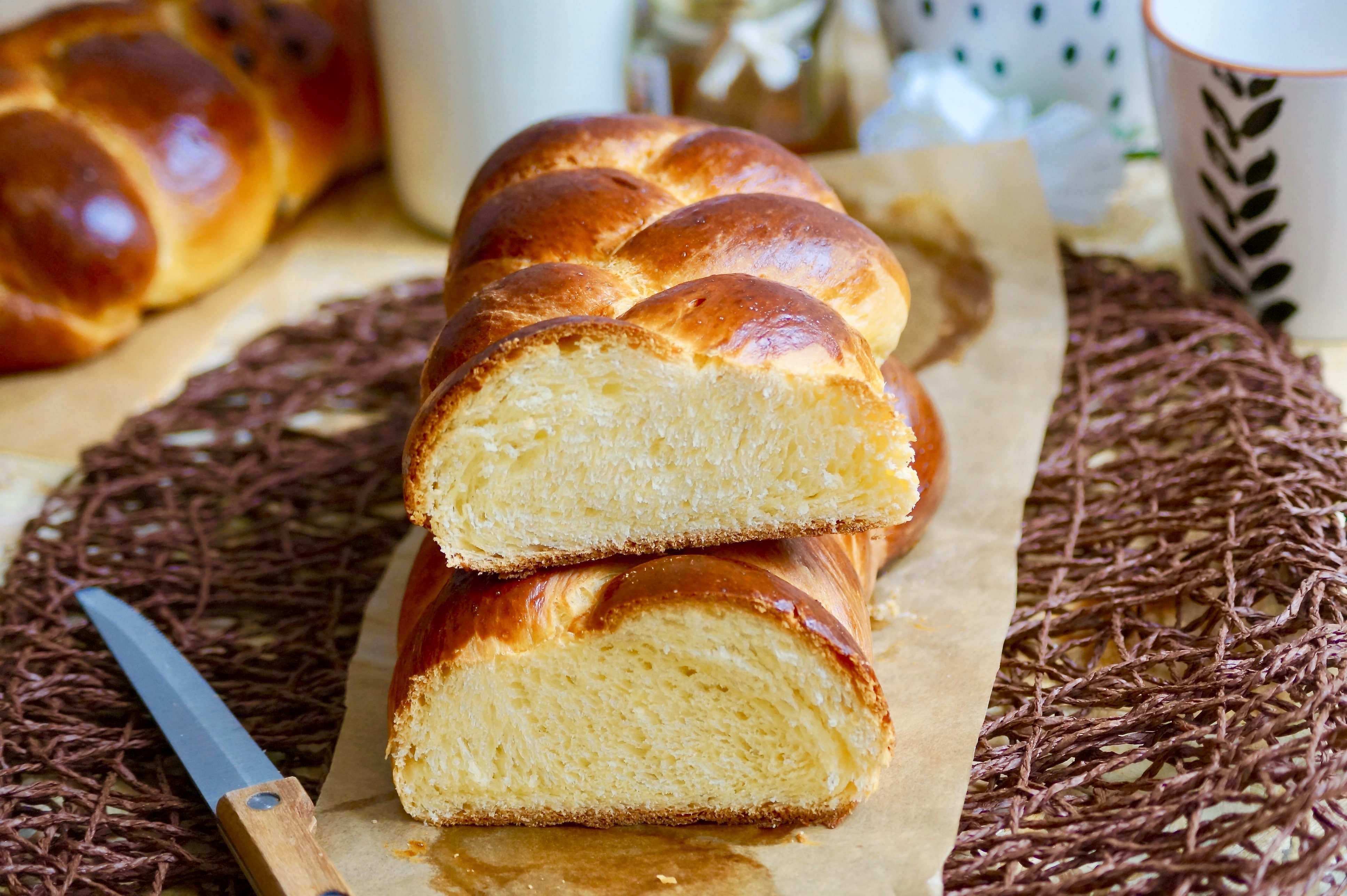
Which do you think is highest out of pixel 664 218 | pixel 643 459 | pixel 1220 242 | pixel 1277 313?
pixel 664 218

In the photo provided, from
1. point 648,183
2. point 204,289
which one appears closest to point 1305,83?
point 648,183

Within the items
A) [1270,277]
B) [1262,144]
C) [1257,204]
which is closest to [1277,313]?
[1270,277]

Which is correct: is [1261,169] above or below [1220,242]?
above

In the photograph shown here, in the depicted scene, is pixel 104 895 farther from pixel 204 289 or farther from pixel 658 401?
pixel 204 289

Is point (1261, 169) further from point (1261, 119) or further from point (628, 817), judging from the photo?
point (628, 817)

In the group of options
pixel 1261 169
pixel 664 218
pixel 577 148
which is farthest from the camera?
pixel 1261 169

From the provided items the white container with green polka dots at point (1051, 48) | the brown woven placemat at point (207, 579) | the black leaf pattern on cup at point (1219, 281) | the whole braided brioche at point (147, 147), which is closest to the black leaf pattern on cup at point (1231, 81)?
the black leaf pattern on cup at point (1219, 281)

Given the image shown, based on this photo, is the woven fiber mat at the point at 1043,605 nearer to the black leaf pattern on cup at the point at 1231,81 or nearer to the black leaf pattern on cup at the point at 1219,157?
the black leaf pattern on cup at the point at 1219,157

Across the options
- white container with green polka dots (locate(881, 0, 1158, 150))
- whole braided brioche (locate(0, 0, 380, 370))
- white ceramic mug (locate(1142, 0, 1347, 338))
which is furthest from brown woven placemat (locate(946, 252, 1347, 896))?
whole braided brioche (locate(0, 0, 380, 370))
